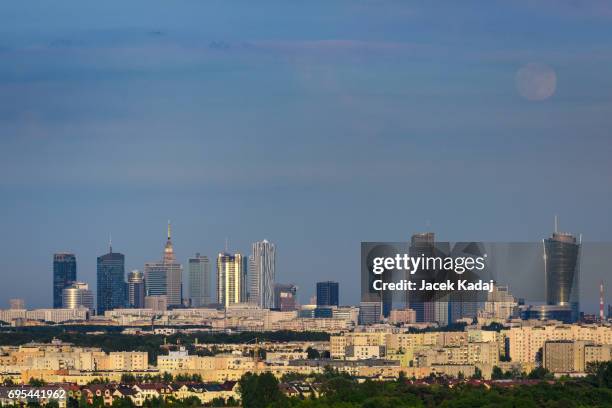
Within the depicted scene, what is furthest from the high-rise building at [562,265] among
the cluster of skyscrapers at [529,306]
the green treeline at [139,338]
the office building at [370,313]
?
the office building at [370,313]

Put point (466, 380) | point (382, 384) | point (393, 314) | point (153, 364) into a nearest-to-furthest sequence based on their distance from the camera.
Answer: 1. point (382, 384)
2. point (466, 380)
3. point (153, 364)
4. point (393, 314)

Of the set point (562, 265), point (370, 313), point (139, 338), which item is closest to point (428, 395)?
point (562, 265)

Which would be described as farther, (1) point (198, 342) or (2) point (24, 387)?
(1) point (198, 342)

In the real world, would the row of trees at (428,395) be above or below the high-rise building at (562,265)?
below

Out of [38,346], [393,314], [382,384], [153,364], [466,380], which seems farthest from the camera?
[393,314]

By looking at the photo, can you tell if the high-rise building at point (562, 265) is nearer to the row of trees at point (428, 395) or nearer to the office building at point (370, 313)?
the row of trees at point (428, 395)

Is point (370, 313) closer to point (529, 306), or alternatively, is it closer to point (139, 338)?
point (529, 306)

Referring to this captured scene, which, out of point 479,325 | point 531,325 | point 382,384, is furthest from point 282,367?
point 479,325

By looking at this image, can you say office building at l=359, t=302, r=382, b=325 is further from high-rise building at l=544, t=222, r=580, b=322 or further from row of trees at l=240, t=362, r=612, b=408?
row of trees at l=240, t=362, r=612, b=408

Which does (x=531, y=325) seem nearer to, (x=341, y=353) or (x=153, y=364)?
(x=341, y=353)
